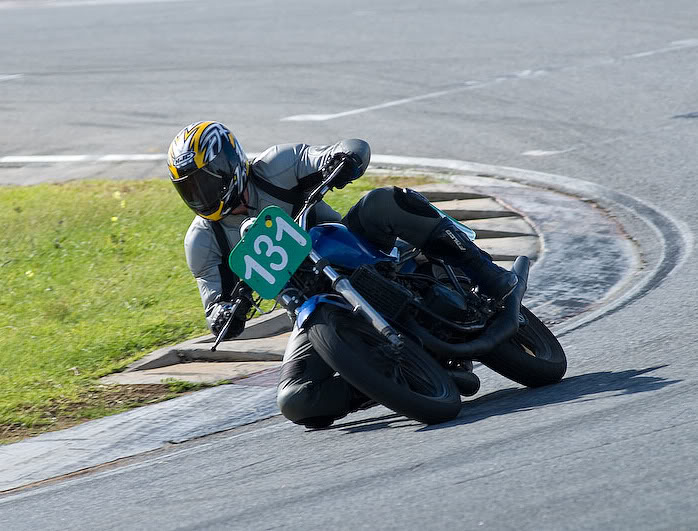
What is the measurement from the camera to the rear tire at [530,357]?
5.29 m

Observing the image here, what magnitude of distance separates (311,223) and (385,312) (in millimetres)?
776

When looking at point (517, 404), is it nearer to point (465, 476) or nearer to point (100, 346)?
point (465, 476)

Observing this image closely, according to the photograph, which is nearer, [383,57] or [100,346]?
[100,346]

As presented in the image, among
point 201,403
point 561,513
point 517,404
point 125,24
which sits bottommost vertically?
point 125,24

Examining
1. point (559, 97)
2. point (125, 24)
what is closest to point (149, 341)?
point (559, 97)

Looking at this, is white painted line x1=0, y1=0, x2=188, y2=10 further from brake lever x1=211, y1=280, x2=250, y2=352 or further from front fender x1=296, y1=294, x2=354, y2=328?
front fender x1=296, y1=294, x2=354, y2=328

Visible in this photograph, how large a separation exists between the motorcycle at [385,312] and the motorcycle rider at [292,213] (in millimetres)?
82

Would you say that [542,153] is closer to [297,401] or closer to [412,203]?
[412,203]

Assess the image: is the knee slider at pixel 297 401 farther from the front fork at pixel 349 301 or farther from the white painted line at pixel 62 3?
the white painted line at pixel 62 3

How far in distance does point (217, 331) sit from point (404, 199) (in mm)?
1026

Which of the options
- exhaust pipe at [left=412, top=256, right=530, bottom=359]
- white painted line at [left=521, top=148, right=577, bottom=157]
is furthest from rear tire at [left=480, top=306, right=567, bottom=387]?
white painted line at [left=521, top=148, right=577, bottom=157]

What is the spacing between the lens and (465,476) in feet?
13.6

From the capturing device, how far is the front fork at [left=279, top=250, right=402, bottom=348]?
4773 millimetres

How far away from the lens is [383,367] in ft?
15.9
